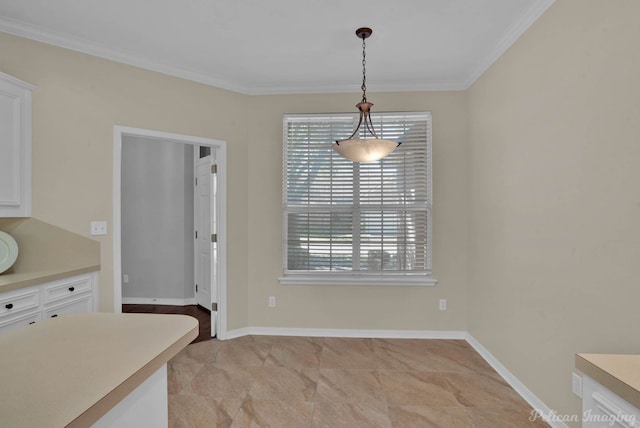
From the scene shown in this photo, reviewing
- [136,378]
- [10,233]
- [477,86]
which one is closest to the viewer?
[136,378]

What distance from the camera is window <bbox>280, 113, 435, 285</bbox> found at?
344 cm

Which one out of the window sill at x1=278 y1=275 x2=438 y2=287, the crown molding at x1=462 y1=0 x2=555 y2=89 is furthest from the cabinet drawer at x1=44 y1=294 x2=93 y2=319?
the crown molding at x1=462 y1=0 x2=555 y2=89

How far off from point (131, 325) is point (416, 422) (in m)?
1.87

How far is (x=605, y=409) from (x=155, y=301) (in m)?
4.99

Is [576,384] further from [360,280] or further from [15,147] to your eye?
[15,147]

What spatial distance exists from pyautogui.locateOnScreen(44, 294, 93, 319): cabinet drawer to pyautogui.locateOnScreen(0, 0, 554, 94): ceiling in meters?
2.04

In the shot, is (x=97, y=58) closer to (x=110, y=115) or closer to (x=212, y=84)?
(x=110, y=115)

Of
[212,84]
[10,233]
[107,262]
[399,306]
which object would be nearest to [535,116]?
[399,306]

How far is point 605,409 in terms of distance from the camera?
0.96m

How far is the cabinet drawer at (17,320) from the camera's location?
1.98 meters

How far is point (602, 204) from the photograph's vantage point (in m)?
1.65

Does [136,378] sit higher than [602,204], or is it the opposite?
[602,204]

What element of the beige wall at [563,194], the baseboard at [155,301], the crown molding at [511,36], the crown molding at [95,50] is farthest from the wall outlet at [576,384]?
the baseboard at [155,301]

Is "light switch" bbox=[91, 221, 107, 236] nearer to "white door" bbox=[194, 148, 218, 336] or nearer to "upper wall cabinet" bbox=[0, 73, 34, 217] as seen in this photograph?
"upper wall cabinet" bbox=[0, 73, 34, 217]
